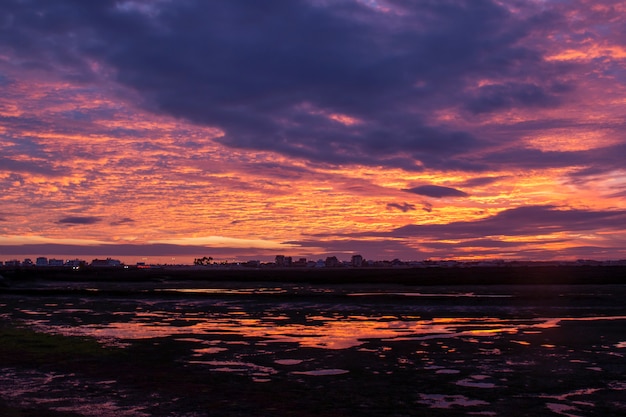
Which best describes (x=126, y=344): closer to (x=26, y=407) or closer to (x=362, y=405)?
(x=26, y=407)

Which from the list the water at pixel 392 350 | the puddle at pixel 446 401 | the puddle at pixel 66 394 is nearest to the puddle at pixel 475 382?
the water at pixel 392 350

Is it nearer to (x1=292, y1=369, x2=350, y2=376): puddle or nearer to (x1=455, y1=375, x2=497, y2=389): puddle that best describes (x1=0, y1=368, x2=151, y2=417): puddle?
(x1=292, y1=369, x2=350, y2=376): puddle

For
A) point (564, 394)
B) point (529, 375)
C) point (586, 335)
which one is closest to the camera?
point (564, 394)

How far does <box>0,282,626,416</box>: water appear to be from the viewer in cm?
1305

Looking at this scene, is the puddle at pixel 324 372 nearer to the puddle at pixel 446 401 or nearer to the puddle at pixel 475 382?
the puddle at pixel 475 382

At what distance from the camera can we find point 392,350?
19.9 m

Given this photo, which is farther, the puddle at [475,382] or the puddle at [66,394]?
the puddle at [475,382]

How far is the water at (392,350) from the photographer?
42.8 feet

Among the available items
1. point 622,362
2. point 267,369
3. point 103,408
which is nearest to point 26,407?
point 103,408

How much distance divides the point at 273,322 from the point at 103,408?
1765 cm

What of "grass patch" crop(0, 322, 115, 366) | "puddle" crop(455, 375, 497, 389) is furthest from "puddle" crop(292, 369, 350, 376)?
"grass patch" crop(0, 322, 115, 366)

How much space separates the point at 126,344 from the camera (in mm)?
21688

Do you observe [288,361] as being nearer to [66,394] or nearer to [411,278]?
[66,394]

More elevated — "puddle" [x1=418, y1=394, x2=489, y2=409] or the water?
the water
